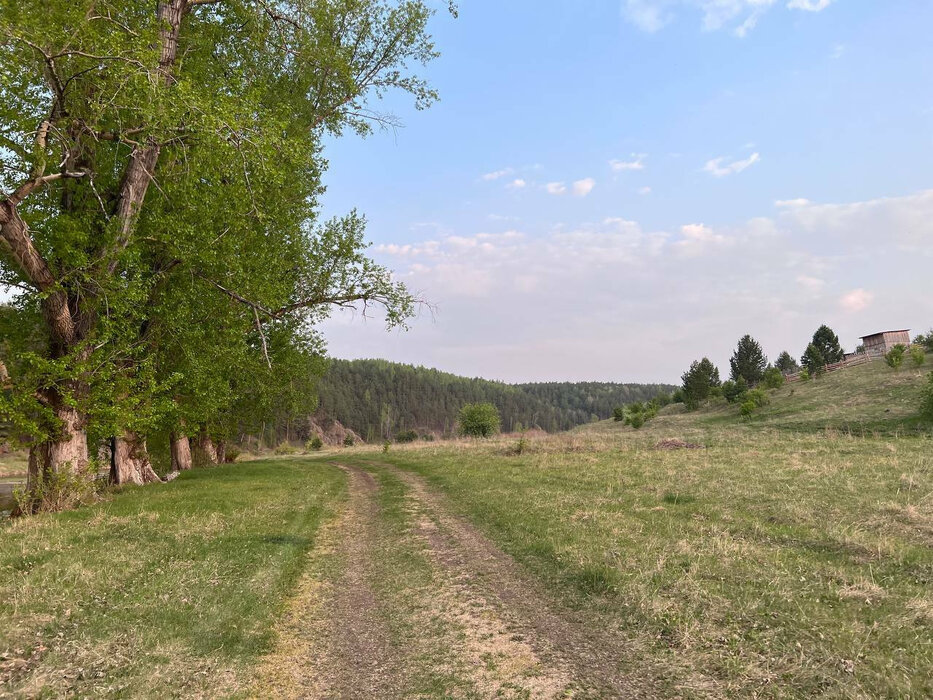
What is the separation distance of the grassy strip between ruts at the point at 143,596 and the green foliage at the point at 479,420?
54.2 m

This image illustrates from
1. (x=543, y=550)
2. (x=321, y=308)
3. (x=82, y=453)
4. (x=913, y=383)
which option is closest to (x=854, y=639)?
(x=543, y=550)

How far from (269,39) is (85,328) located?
38.1 ft

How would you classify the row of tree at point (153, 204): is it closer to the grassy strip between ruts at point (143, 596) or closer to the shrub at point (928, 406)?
the grassy strip between ruts at point (143, 596)

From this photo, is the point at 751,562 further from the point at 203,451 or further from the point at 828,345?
the point at 828,345

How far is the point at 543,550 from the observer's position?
8.66 metres

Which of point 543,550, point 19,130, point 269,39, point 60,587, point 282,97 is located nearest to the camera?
point 60,587

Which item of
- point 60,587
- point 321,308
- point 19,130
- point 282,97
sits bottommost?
point 60,587

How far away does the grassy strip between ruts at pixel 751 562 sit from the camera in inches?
181

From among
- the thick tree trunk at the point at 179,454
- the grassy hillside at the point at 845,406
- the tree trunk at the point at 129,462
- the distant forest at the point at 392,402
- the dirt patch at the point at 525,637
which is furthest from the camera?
the distant forest at the point at 392,402

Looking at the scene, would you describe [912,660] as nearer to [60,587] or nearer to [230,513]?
[60,587]

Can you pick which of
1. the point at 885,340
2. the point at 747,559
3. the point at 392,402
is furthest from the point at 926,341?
the point at 392,402

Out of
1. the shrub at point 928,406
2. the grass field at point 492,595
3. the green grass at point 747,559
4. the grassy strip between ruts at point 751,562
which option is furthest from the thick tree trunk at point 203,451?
the shrub at point 928,406

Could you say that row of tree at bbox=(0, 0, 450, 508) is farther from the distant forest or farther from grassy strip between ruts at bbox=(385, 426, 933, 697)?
the distant forest

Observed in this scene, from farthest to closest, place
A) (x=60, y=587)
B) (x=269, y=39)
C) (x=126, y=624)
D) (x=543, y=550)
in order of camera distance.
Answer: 1. (x=269, y=39)
2. (x=543, y=550)
3. (x=60, y=587)
4. (x=126, y=624)
